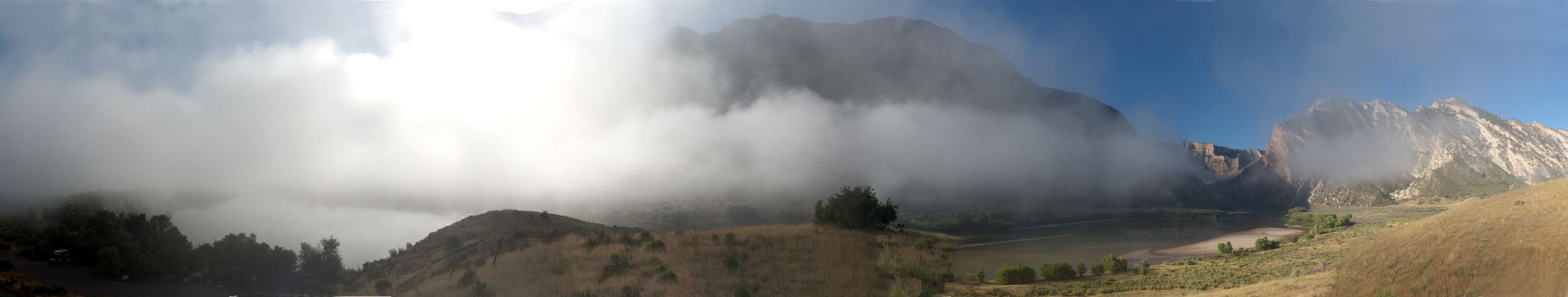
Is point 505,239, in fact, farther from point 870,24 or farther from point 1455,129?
point 870,24

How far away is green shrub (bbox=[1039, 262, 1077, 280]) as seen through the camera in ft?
43.9

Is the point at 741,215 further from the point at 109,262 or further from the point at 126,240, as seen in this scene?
the point at 126,240

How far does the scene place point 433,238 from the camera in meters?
13.8

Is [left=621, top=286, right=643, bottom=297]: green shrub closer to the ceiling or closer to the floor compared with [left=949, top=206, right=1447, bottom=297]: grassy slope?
closer to the ceiling

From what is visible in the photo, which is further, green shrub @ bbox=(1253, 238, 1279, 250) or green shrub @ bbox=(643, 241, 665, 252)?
green shrub @ bbox=(1253, 238, 1279, 250)

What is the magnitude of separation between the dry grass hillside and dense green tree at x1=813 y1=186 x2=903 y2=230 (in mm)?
543

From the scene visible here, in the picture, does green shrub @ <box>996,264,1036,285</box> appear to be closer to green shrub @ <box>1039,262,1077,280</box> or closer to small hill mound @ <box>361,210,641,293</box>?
green shrub @ <box>1039,262,1077,280</box>

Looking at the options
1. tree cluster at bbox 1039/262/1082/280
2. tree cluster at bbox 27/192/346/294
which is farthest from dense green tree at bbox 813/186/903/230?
tree cluster at bbox 27/192/346/294

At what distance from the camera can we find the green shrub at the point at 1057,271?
13375mm

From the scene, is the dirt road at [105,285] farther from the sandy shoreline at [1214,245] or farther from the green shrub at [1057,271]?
the sandy shoreline at [1214,245]

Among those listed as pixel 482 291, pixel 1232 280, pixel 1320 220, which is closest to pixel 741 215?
pixel 1232 280

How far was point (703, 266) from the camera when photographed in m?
5.64

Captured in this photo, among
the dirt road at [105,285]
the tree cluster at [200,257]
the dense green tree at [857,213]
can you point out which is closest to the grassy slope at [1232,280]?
the dense green tree at [857,213]

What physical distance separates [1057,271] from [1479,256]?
8.64 m
